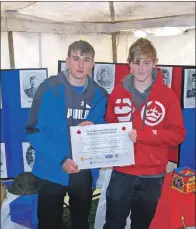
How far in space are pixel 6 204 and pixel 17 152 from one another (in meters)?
0.35

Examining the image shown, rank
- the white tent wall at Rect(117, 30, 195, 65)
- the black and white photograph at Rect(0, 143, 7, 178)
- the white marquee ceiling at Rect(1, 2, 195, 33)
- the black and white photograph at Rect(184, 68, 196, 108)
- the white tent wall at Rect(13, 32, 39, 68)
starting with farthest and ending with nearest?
the white tent wall at Rect(117, 30, 195, 65) < the white tent wall at Rect(13, 32, 39, 68) < the white marquee ceiling at Rect(1, 2, 195, 33) < the black and white photograph at Rect(0, 143, 7, 178) < the black and white photograph at Rect(184, 68, 196, 108)

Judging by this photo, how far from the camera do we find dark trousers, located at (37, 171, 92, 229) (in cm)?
150

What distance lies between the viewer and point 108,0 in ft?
6.83

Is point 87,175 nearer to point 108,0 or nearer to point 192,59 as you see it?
point 108,0

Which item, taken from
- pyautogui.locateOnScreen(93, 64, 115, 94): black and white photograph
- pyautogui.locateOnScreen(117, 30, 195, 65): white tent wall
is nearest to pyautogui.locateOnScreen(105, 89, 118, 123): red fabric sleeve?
pyautogui.locateOnScreen(93, 64, 115, 94): black and white photograph

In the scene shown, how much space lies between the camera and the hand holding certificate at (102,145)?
1.43 m

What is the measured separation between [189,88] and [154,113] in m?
0.58

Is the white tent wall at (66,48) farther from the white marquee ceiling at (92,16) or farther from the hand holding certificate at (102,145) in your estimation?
the hand holding certificate at (102,145)

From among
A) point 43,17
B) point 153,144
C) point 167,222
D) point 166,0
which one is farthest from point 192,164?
point 43,17

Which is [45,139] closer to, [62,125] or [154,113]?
[62,125]

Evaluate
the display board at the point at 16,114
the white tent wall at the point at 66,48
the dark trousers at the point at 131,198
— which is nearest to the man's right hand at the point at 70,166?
the dark trousers at the point at 131,198

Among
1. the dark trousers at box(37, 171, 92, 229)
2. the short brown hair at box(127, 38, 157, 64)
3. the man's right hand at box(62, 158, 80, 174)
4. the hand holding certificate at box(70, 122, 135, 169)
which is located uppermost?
the short brown hair at box(127, 38, 157, 64)

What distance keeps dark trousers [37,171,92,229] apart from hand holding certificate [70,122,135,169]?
0.34 feet

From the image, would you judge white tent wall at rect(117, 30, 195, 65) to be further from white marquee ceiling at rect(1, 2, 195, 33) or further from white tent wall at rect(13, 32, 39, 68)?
white tent wall at rect(13, 32, 39, 68)
